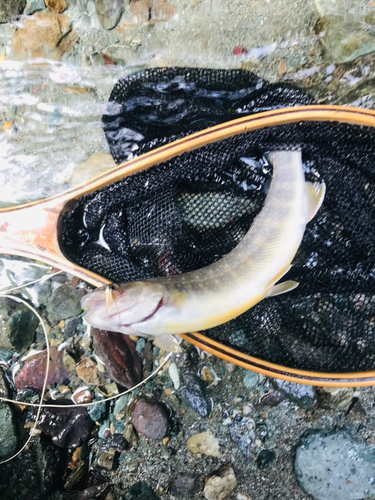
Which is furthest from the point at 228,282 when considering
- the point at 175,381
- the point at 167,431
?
the point at 167,431

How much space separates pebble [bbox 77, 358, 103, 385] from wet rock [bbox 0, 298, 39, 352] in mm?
565

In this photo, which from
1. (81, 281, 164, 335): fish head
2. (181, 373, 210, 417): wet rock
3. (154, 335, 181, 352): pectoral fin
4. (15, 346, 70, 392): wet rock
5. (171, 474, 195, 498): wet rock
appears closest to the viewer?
A: (81, 281, 164, 335): fish head

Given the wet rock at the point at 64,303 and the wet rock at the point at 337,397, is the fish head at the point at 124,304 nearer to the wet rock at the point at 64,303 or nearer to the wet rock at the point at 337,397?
the wet rock at the point at 64,303

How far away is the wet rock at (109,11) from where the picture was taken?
3211 millimetres

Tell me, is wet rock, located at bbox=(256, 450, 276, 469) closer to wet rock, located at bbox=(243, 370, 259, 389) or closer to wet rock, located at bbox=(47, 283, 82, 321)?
wet rock, located at bbox=(243, 370, 259, 389)

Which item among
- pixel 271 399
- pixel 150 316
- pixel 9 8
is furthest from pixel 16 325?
pixel 9 8

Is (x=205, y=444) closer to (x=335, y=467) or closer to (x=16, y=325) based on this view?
(x=335, y=467)

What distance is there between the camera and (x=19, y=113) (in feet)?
11.0

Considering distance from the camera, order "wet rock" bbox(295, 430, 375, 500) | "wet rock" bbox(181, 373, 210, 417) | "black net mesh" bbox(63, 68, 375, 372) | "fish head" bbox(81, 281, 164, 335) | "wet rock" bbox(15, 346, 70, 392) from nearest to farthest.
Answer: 1. "fish head" bbox(81, 281, 164, 335)
2. "black net mesh" bbox(63, 68, 375, 372)
3. "wet rock" bbox(295, 430, 375, 500)
4. "wet rock" bbox(181, 373, 210, 417)
5. "wet rock" bbox(15, 346, 70, 392)

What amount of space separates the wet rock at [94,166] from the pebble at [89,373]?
5.55ft

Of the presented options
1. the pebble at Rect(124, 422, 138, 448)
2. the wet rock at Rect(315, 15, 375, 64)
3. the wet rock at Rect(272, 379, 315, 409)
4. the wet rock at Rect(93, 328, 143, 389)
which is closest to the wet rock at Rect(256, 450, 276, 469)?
the wet rock at Rect(272, 379, 315, 409)

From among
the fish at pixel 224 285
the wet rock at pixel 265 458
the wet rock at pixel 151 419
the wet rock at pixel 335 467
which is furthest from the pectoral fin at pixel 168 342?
the wet rock at pixel 335 467

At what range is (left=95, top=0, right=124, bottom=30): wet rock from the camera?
321 centimetres

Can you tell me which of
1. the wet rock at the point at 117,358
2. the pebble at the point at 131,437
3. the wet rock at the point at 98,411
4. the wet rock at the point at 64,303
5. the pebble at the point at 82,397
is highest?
the wet rock at the point at 64,303
